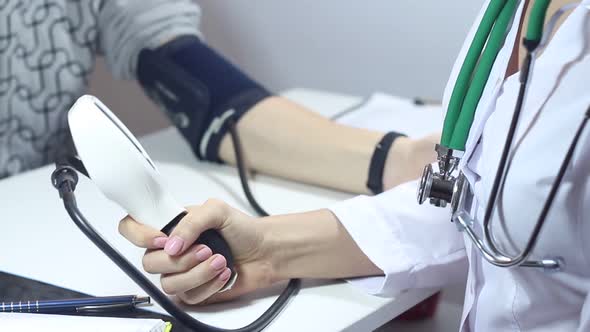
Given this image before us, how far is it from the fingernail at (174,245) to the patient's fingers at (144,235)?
11 millimetres

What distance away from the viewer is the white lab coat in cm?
58

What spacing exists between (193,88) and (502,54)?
53cm

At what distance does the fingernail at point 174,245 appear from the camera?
2.19 ft

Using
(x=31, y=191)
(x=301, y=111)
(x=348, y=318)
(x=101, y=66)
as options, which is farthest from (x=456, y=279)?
(x=101, y=66)

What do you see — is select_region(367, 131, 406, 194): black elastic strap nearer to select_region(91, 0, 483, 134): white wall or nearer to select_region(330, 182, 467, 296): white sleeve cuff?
select_region(330, 182, 467, 296): white sleeve cuff

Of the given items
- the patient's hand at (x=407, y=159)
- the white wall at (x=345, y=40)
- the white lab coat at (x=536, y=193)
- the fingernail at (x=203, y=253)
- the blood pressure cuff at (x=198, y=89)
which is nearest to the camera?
the white lab coat at (x=536, y=193)

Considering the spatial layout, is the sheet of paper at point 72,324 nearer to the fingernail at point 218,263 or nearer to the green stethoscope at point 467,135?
the fingernail at point 218,263

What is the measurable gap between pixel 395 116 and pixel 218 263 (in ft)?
1.93

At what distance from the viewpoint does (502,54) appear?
0.67 metres

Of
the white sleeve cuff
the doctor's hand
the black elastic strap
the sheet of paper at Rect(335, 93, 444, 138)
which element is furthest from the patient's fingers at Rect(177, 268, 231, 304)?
the sheet of paper at Rect(335, 93, 444, 138)

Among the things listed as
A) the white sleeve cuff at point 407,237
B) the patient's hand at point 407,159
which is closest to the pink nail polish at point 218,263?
the white sleeve cuff at point 407,237

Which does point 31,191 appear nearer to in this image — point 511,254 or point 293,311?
point 293,311

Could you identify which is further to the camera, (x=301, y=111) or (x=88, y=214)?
(x=301, y=111)

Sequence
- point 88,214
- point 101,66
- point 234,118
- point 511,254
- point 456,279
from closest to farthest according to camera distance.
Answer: point 511,254
point 456,279
point 88,214
point 234,118
point 101,66
